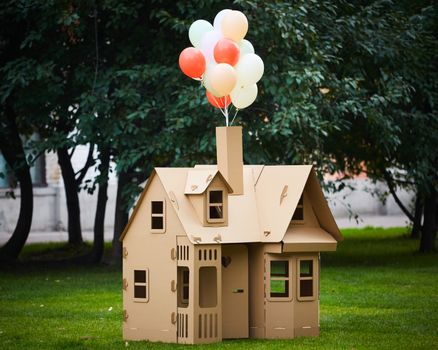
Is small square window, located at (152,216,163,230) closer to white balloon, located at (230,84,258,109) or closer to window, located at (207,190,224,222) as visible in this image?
window, located at (207,190,224,222)

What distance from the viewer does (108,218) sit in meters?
33.1

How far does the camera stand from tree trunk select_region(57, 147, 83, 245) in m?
21.5

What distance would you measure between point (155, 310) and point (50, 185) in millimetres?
21818

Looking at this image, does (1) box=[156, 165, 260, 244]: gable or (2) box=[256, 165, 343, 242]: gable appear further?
(2) box=[256, 165, 343, 242]: gable

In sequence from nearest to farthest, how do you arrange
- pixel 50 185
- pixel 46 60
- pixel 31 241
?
pixel 46 60
pixel 31 241
pixel 50 185

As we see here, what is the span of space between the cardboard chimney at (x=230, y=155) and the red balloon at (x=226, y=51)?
0.64 metres

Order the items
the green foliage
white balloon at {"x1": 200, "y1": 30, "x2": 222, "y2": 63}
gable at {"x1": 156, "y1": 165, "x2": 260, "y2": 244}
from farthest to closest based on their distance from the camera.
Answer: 1. the green foliage
2. white balloon at {"x1": 200, "y1": 30, "x2": 222, "y2": 63}
3. gable at {"x1": 156, "y1": 165, "x2": 260, "y2": 244}

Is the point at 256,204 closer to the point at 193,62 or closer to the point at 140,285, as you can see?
the point at 140,285

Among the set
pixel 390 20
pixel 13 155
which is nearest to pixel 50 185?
pixel 13 155

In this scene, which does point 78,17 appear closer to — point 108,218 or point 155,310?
point 155,310

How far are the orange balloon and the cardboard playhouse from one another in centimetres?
37

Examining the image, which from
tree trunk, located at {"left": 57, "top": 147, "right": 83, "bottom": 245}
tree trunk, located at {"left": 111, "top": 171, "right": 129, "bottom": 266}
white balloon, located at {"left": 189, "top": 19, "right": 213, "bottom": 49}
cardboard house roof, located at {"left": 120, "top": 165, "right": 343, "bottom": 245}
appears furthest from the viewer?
tree trunk, located at {"left": 57, "top": 147, "right": 83, "bottom": 245}

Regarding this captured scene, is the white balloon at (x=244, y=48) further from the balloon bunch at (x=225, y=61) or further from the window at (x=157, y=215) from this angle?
the window at (x=157, y=215)

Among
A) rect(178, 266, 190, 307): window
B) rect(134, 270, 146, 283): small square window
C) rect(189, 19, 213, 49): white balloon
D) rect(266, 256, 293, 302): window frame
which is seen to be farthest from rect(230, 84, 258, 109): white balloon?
rect(134, 270, 146, 283): small square window
